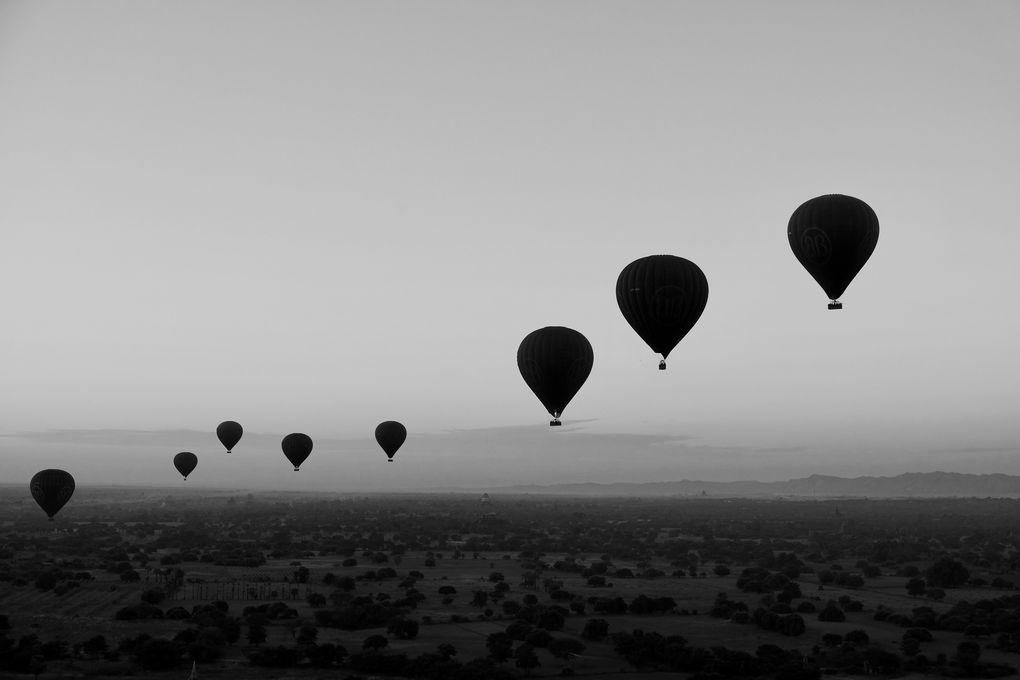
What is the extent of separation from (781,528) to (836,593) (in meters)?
60.5

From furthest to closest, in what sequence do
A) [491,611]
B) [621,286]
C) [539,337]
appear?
[491,611] < [539,337] < [621,286]

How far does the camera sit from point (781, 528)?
109188 millimetres

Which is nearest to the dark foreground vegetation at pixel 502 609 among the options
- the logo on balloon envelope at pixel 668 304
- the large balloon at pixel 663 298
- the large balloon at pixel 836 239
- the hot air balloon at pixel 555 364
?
the hot air balloon at pixel 555 364

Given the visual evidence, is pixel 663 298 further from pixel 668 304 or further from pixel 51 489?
pixel 51 489

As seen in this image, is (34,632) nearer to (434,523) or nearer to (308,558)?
(308,558)

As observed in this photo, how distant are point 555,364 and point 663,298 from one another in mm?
5952

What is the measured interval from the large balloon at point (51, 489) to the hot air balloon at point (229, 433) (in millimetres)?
11119

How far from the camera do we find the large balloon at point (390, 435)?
185ft

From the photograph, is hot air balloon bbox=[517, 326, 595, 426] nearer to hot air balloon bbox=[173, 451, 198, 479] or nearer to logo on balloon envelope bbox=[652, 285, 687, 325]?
logo on balloon envelope bbox=[652, 285, 687, 325]

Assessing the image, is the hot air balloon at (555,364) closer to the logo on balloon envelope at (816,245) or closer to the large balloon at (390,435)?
the logo on balloon envelope at (816,245)

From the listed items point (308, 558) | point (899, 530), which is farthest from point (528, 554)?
point (899, 530)

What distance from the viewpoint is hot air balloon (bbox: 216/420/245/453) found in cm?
6412

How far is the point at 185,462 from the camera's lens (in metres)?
71.8

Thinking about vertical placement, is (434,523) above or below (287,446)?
below
